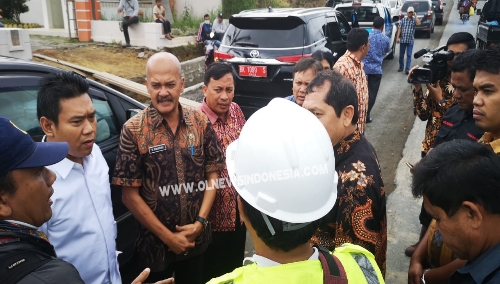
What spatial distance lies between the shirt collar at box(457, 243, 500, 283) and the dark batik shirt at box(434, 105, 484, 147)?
4.52 feet

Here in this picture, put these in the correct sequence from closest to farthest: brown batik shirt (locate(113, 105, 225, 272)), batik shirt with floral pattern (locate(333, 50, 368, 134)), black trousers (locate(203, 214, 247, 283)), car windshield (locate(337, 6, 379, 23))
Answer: brown batik shirt (locate(113, 105, 225, 272))
black trousers (locate(203, 214, 247, 283))
batik shirt with floral pattern (locate(333, 50, 368, 134))
car windshield (locate(337, 6, 379, 23))

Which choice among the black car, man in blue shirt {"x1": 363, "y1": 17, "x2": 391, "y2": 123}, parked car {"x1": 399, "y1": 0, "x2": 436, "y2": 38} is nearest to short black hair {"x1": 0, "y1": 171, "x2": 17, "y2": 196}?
the black car

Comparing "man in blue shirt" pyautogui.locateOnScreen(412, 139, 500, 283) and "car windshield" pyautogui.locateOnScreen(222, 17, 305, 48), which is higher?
"car windshield" pyautogui.locateOnScreen(222, 17, 305, 48)

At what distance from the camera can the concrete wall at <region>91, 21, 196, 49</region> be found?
10.8 m

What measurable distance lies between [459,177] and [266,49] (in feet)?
17.0

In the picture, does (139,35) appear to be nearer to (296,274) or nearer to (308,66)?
(308,66)

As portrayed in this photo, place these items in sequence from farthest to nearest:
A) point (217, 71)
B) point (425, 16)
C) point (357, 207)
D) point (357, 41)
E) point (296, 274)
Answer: point (425, 16)
point (357, 41)
point (217, 71)
point (357, 207)
point (296, 274)

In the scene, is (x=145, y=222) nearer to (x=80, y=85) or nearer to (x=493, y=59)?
(x=80, y=85)

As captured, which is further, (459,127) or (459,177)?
(459,127)

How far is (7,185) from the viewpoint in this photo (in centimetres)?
135

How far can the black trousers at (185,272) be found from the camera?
97.7 inches

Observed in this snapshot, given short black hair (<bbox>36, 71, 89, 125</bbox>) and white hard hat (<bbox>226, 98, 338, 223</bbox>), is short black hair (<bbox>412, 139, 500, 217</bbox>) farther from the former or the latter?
short black hair (<bbox>36, 71, 89, 125</bbox>)

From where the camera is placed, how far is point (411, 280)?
212 centimetres

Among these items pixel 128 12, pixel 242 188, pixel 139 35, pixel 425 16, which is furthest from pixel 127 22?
pixel 425 16
